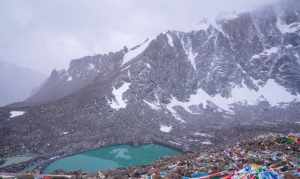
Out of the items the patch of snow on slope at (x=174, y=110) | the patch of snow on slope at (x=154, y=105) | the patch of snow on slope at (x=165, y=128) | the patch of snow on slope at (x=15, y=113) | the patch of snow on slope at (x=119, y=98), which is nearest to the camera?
the patch of snow on slope at (x=15, y=113)

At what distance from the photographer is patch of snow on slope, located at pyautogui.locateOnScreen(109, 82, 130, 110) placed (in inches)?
6847

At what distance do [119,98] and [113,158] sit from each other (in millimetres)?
62046

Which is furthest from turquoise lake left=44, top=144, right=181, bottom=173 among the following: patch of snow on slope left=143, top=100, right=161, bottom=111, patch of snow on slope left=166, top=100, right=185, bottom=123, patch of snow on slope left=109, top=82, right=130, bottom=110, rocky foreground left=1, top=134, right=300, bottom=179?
patch of snow on slope left=143, top=100, right=161, bottom=111

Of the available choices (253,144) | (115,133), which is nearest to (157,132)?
(115,133)

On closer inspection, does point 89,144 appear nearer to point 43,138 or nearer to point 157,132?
point 43,138

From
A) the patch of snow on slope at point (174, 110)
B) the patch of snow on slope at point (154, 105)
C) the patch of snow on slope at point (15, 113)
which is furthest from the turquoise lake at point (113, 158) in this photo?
the patch of snow on slope at point (154, 105)

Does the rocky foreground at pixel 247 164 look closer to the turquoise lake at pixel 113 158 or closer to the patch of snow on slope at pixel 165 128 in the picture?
the turquoise lake at pixel 113 158

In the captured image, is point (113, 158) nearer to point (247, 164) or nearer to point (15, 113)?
point (15, 113)

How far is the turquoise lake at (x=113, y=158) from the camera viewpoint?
107750 millimetres

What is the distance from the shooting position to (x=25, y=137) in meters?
127

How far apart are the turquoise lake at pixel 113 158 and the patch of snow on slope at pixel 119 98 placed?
131 feet

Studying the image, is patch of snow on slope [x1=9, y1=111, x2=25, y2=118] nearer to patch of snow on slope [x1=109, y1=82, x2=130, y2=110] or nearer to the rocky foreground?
patch of snow on slope [x1=109, y1=82, x2=130, y2=110]

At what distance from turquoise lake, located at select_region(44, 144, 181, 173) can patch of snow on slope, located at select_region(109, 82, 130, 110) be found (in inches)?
1576

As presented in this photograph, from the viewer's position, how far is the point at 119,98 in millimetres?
180750
